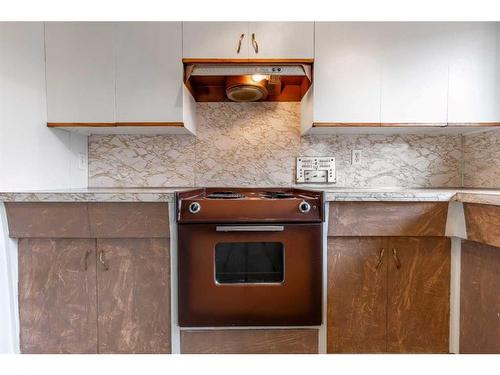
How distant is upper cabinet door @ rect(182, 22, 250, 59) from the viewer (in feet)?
4.46

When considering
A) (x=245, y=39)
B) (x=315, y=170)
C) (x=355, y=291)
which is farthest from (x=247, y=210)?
(x=245, y=39)

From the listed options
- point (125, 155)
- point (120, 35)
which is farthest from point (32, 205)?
point (120, 35)

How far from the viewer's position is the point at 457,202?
120cm

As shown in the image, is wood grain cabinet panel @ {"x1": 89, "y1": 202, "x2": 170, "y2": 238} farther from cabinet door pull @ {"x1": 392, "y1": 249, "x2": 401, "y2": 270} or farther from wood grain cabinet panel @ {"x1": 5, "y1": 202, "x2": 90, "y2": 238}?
cabinet door pull @ {"x1": 392, "y1": 249, "x2": 401, "y2": 270}

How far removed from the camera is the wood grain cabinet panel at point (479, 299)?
43.8 inches

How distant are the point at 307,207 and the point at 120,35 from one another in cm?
134

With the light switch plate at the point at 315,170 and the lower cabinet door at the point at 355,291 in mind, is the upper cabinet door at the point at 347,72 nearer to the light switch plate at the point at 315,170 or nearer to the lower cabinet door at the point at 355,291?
the light switch plate at the point at 315,170

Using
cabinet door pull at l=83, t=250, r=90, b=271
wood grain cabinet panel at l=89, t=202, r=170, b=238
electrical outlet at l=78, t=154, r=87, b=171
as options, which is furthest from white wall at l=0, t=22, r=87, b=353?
wood grain cabinet panel at l=89, t=202, r=170, b=238

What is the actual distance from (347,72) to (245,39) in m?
0.58

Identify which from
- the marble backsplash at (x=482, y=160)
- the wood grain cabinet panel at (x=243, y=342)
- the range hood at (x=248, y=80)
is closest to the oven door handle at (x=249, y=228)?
the wood grain cabinet panel at (x=243, y=342)

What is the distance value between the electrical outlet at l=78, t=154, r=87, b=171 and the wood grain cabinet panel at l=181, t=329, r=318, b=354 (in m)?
1.24

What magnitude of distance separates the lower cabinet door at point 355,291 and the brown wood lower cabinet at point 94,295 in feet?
2.64

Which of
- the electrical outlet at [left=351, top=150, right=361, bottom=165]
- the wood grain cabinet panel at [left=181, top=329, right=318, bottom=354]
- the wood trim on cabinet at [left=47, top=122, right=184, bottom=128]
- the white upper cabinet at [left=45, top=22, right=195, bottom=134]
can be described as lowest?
the wood grain cabinet panel at [left=181, top=329, right=318, bottom=354]

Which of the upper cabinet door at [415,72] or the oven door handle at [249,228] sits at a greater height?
the upper cabinet door at [415,72]
